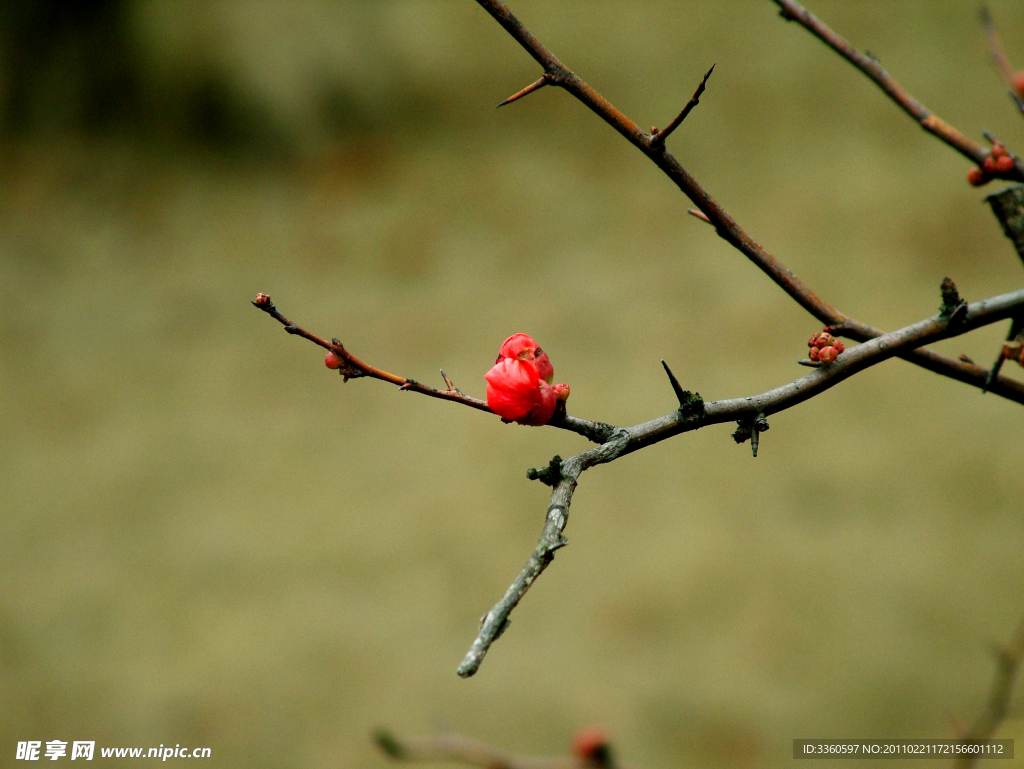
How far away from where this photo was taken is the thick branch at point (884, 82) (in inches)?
25.8

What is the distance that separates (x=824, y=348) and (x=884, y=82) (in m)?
0.34

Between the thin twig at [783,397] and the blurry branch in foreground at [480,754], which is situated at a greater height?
the thin twig at [783,397]

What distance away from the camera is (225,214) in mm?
2377

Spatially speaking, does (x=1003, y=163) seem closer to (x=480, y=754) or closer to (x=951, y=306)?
(x=951, y=306)

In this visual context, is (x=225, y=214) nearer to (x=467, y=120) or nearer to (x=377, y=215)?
(x=377, y=215)

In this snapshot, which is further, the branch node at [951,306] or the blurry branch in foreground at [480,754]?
the blurry branch in foreground at [480,754]

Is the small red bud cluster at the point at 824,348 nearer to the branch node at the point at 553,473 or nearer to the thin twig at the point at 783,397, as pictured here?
the thin twig at the point at 783,397

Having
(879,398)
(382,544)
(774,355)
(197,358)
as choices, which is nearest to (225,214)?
(197,358)

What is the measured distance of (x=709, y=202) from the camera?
57 cm

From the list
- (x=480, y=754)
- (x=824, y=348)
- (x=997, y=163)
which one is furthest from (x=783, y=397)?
(x=480, y=754)

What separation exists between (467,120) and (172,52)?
964 millimetres

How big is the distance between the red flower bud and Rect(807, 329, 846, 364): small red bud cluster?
190 millimetres

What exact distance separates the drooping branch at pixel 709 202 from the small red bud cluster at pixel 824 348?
49 mm

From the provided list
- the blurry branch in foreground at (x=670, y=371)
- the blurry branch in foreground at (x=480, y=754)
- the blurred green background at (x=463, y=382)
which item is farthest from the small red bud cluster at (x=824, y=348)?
the blurred green background at (x=463, y=382)
